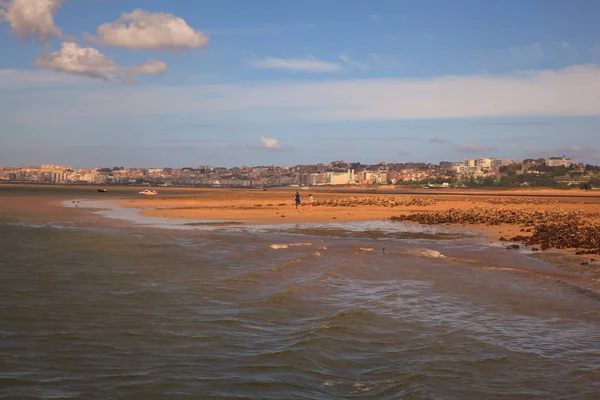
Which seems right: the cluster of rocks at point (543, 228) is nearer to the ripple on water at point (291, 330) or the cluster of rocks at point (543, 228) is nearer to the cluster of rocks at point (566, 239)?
the cluster of rocks at point (566, 239)

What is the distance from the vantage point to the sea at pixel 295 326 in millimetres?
8055

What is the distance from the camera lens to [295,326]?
11375 mm

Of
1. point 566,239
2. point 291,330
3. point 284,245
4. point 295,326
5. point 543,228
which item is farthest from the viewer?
point 543,228

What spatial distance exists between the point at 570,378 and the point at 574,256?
1462cm

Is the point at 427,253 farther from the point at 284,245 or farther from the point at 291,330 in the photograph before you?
the point at 291,330

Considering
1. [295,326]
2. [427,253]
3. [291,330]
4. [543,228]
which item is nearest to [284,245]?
A: [427,253]

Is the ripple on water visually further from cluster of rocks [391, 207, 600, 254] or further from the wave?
cluster of rocks [391, 207, 600, 254]

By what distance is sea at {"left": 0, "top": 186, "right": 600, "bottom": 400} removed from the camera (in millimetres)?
8055

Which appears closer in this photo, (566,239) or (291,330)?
(291,330)

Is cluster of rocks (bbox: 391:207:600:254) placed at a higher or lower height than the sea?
higher

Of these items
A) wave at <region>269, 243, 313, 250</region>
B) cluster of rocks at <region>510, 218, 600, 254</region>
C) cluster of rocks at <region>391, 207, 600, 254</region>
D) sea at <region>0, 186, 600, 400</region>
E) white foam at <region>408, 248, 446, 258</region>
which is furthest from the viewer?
wave at <region>269, 243, 313, 250</region>

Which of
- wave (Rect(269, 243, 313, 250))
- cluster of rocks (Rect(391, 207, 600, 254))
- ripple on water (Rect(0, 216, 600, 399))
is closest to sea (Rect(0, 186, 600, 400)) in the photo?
ripple on water (Rect(0, 216, 600, 399))

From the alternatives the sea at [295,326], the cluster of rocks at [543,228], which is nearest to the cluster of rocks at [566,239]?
the cluster of rocks at [543,228]

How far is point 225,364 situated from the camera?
8.88m
